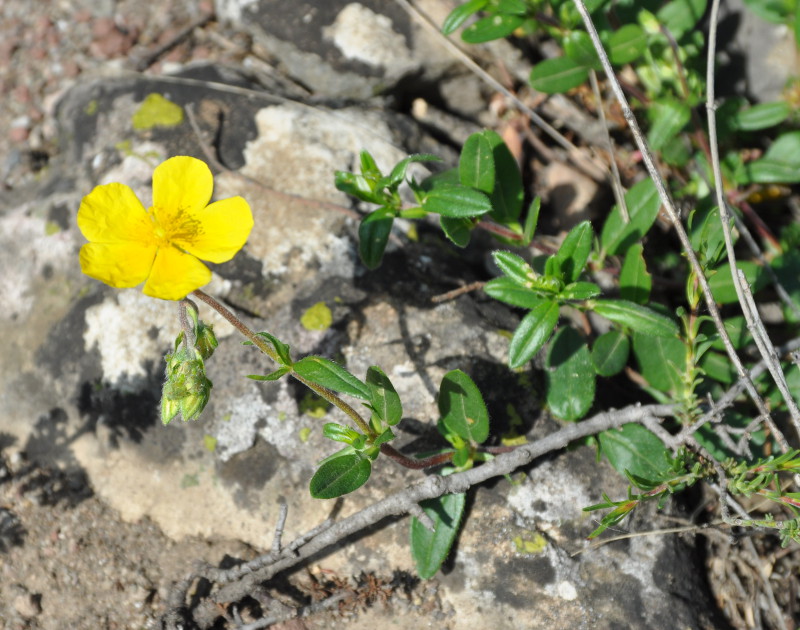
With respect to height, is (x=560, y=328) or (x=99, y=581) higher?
(x=560, y=328)

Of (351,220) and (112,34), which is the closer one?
(351,220)

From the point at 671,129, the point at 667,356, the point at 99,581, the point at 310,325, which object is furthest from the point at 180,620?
the point at 671,129

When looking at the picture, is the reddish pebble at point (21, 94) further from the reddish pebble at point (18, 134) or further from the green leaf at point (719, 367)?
the green leaf at point (719, 367)

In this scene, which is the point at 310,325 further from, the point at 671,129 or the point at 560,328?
the point at 671,129

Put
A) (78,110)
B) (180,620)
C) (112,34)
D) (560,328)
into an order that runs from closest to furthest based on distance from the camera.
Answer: (180,620) < (560,328) < (78,110) < (112,34)

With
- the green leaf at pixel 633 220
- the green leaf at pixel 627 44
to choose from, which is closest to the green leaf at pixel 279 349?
the green leaf at pixel 633 220

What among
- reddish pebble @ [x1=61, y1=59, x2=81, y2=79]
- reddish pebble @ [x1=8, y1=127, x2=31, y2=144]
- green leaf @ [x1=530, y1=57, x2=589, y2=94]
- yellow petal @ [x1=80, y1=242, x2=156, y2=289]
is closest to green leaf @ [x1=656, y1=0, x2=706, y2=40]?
green leaf @ [x1=530, y1=57, x2=589, y2=94]
